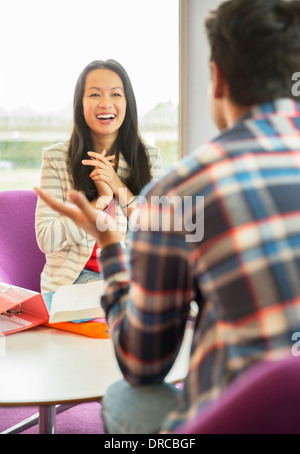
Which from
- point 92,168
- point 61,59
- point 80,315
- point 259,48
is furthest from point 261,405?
point 61,59

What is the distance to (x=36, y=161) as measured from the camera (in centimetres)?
342

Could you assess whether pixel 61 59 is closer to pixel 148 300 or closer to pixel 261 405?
pixel 148 300

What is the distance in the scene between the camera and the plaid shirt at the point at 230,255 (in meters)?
0.75

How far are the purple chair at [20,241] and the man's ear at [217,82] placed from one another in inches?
60.3

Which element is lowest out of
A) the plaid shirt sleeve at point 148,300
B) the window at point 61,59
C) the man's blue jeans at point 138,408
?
the man's blue jeans at point 138,408

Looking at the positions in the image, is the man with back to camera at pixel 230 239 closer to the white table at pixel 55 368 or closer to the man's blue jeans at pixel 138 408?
the man's blue jeans at pixel 138 408

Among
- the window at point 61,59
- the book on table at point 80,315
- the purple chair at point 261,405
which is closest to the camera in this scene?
the purple chair at point 261,405

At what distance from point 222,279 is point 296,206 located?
148 mm

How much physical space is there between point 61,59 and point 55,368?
8.23 ft

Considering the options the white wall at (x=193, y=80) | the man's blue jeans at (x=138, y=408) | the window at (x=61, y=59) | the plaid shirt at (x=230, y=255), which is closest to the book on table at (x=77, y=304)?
the man's blue jeans at (x=138, y=408)

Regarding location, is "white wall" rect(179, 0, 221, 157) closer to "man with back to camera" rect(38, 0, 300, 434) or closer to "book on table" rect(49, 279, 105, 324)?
"book on table" rect(49, 279, 105, 324)

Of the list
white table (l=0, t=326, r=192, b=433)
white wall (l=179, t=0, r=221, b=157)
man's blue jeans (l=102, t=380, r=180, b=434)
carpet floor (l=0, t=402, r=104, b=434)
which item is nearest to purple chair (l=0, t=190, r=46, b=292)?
carpet floor (l=0, t=402, r=104, b=434)

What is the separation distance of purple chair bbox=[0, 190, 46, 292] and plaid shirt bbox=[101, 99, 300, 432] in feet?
4.94

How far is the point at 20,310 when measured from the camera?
156 centimetres
